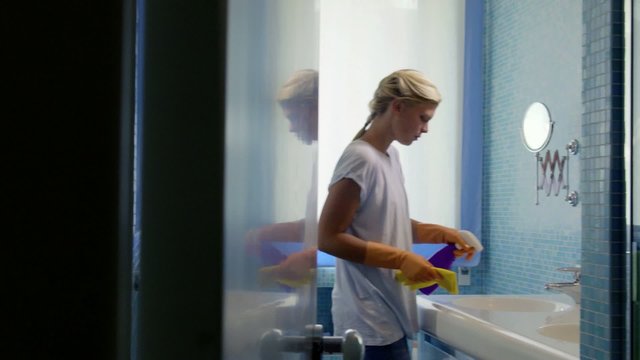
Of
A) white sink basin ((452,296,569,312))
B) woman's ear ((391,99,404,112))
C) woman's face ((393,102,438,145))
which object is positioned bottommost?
white sink basin ((452,296,569,312))

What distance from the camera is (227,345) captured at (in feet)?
0.61

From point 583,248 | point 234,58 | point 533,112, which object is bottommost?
point 583,248

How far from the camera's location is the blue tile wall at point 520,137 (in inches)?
106

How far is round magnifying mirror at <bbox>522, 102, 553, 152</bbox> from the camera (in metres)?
2.85

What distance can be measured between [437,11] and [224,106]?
342 centimetres

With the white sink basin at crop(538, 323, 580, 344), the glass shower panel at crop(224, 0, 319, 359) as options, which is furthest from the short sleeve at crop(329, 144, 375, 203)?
the glass shower panel at crop(224, 0, 319, 359)

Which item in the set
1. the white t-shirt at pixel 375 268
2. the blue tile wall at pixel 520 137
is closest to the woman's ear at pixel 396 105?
the white t-shirt at pixel 375 268

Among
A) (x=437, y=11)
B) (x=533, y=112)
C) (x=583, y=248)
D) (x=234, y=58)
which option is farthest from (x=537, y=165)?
(x=234, y=58)

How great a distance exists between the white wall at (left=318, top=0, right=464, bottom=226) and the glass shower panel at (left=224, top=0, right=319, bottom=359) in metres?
2.87

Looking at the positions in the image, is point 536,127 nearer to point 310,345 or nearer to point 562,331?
point 562,331

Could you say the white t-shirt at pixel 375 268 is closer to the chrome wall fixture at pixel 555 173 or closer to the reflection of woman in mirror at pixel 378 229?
the reflection of woman in mirror at pixel 378 229

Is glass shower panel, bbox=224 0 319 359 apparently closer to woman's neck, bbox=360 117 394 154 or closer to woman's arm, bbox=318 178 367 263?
woman's arm, bbox=318 178 367 263

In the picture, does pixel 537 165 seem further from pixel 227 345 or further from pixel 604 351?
pixel 227 345

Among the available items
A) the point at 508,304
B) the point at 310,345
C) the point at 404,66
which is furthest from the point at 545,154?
the point at 310,345
